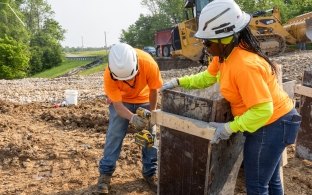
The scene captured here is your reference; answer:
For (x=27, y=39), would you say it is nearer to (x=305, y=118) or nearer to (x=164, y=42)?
(x=164, y=42)

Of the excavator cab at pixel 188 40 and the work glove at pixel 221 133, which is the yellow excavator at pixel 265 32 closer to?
the excavator cab at pixel 188 40

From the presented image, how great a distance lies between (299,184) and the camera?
13.5ft

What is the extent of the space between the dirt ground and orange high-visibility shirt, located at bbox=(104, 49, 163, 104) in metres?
0.97

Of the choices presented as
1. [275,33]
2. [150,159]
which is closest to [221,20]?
[150,159]

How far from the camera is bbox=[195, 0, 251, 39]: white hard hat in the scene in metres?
2.52

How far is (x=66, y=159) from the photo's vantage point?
16.7 feet

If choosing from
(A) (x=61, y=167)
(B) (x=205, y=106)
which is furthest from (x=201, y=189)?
(A) (x=61, y=167)

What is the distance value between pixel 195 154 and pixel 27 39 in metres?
48.7

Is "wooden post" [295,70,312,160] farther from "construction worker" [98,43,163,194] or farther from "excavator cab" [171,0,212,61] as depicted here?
"excavator cab" [171,0,212,61]

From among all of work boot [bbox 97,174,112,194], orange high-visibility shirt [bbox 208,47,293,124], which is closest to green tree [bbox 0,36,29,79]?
work boot [bbox 97,174,112,194]

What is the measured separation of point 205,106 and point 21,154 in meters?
3.22

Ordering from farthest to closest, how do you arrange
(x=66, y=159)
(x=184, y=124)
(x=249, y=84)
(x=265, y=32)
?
(x=265, y=32), (x=66, y=159), (x=184, y=124), (x=249, y=84)

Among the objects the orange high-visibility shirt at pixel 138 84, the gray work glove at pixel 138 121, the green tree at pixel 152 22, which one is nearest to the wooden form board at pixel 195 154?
the gray work glove at pixel 138 121

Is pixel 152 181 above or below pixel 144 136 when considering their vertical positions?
below
